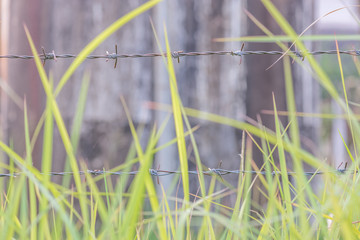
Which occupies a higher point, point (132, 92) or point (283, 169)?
point (132, 92)

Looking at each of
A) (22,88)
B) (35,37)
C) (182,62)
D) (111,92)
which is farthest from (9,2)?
(182,62)

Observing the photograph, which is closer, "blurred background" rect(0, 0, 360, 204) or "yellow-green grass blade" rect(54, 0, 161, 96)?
"yellow-green grass blade" rect(54, 0, 161, 96)

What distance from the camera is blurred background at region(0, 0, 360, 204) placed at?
7.57 ft

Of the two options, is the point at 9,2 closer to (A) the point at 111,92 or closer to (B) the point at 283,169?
(A) the point at 111,92

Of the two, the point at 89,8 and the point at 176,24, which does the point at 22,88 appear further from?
the point at 176,24

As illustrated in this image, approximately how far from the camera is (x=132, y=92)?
2338mm

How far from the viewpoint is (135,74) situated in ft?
7.68

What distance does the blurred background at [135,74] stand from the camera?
2.31 meters

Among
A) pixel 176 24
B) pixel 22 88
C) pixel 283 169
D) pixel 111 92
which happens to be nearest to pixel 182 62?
pixel 176 24

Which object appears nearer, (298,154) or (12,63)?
(298,154)

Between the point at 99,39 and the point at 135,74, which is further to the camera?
the point at 135,74

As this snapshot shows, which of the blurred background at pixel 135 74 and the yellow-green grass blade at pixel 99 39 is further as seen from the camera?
the blurred background at pixel 135 74

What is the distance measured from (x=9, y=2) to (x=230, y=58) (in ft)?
3.20

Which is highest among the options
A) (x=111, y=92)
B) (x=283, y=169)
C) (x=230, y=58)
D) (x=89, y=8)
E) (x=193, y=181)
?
(x=89, y=8)
